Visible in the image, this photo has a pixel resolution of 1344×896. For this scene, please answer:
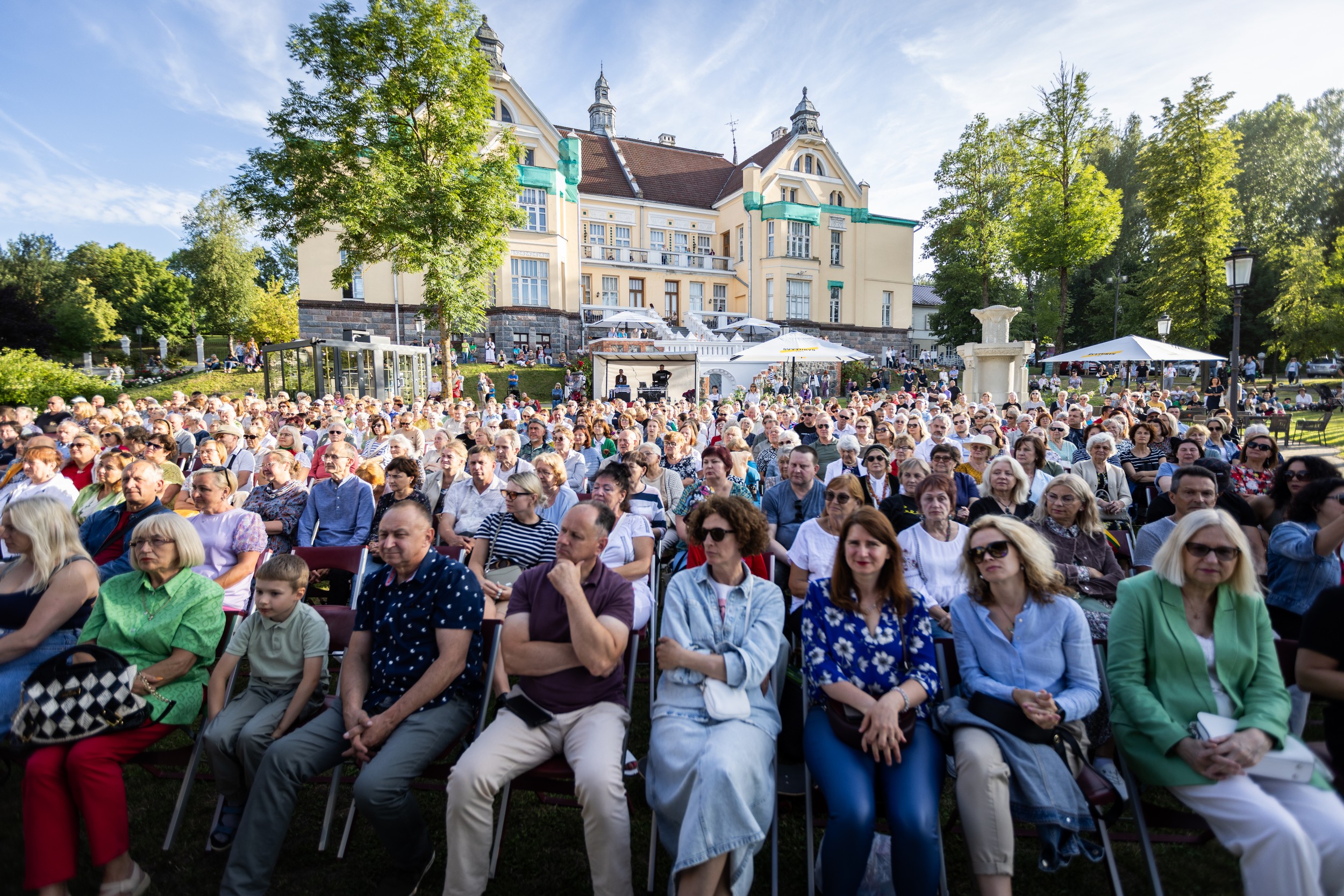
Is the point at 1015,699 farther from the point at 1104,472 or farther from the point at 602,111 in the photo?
the point at 602,111

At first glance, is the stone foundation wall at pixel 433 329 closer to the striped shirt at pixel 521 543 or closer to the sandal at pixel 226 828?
the striped shirt at pixel 521 543

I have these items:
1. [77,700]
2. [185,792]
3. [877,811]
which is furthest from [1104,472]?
[77,700]

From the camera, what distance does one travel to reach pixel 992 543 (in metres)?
2.82

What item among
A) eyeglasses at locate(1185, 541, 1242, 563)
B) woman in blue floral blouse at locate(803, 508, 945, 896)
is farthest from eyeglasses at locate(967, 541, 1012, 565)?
eyeglasses at locate(1185, 541, 1242, 563)

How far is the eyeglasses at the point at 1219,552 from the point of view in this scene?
8.50ft

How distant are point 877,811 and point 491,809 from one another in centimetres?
154

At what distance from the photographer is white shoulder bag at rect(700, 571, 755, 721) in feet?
8.80

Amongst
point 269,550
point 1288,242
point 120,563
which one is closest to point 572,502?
point 269,550

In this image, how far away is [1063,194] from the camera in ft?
91.9

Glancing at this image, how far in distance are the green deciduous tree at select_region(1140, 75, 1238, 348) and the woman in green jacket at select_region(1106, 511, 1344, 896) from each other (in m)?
27.8

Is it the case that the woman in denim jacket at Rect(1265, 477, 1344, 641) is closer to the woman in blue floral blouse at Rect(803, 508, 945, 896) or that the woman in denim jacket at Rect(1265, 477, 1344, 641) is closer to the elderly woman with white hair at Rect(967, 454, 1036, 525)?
the elderly woman with white hair at Rect(967, 454, 1036, 525)

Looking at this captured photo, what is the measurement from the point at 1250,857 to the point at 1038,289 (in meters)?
47.6

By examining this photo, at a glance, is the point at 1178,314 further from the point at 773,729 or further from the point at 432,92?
the point at 773,729

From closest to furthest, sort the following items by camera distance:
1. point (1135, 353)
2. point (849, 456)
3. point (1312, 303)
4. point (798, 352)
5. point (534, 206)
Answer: point (849, 456) → point (1135, 353) → point (798, 352) → point (1312, 303) → point (534, 206)
